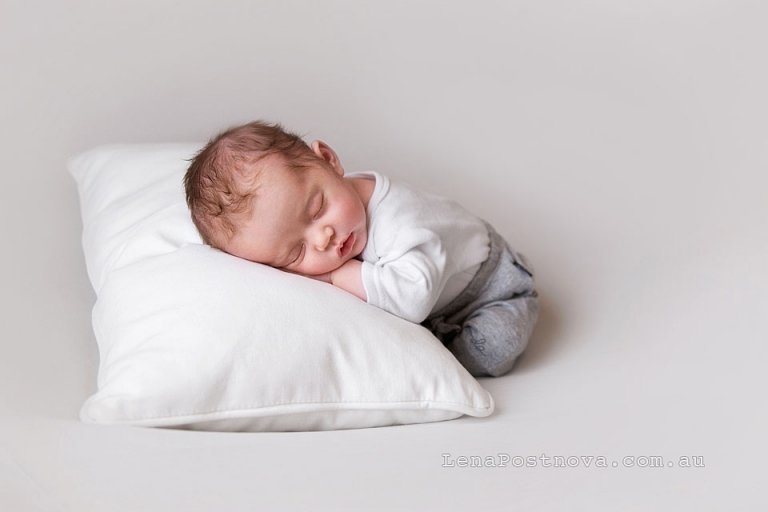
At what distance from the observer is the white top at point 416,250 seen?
6.22 feet

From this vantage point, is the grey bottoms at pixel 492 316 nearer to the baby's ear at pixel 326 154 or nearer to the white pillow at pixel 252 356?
the white pillow at pixel 252 356

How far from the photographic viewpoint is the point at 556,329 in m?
2.35

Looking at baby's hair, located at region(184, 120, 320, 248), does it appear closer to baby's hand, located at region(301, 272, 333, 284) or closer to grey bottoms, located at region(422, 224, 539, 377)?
baby's hand, located at region(301, 272, 333, 284)

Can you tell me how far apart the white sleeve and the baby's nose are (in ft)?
0.33

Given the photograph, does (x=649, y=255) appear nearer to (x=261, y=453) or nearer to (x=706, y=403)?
(x=706, y=403)

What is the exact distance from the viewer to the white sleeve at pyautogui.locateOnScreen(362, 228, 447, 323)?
6.20 ft

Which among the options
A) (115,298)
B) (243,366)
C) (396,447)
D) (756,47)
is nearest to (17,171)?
(115,298)

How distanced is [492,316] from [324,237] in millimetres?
496

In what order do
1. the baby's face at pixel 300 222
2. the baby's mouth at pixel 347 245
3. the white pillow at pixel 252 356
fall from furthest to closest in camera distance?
the baby's mouth at pixel 347 245 < the baby's face at pixel 300 222 < the white pillow at pixel 252 356

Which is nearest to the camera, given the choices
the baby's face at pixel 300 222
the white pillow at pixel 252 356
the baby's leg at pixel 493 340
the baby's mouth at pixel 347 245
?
the white pillow at pixel 252 356

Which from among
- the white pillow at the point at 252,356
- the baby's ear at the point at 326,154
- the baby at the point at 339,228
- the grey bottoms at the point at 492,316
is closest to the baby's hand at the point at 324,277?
the baby at the point at 339,228

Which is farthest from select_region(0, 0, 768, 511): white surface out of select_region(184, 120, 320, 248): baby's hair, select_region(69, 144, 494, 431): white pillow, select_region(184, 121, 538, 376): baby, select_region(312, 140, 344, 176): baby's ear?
select_region(312, 140, 344, 176): baby's ear

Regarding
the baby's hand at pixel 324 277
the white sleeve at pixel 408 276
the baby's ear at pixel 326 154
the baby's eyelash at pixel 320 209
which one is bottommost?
the baby's hand at pixel 324 277

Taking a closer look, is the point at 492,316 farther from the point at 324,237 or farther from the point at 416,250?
the point at 324,237
